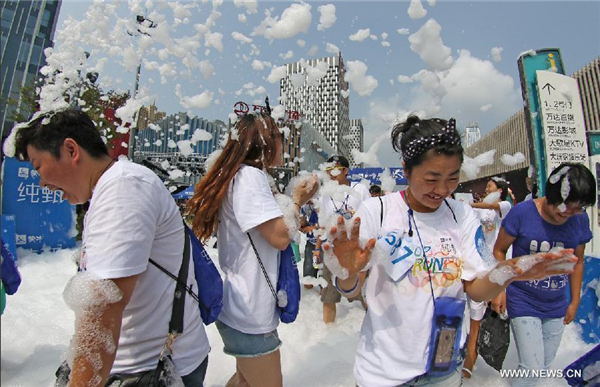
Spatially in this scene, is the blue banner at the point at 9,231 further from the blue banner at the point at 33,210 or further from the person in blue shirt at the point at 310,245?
the person in blue shirt at the point at 310,245

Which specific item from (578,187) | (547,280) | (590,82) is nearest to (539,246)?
(547,280)

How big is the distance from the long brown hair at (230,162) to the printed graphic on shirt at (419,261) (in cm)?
79

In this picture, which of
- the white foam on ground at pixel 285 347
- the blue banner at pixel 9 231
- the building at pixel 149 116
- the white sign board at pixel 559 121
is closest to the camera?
the white foam on ground at pixel 285 347

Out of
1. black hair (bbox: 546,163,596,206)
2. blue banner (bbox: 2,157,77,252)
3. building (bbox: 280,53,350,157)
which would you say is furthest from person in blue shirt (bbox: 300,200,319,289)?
blue banner (bbox: 2,157,77,252)

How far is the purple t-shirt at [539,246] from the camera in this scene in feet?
7.88

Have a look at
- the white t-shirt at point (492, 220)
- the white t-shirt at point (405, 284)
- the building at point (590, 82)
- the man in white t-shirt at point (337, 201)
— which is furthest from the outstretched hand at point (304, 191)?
the building at point (590, 82)

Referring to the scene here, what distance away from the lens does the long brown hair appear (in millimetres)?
1822

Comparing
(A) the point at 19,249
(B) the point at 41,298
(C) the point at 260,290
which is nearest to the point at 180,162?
(A) the point at 19,249

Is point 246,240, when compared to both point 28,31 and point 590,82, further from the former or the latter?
point 28,31

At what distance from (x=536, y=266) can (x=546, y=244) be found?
125 cm

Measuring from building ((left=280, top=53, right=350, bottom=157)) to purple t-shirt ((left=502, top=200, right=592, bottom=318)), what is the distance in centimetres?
291

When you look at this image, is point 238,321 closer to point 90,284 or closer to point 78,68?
point 90,284

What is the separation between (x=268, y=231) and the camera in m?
1.66

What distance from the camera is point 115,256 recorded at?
1065 mm
